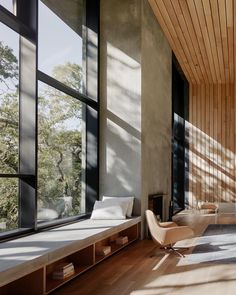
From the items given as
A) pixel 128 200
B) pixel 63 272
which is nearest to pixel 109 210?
pixel 128 200

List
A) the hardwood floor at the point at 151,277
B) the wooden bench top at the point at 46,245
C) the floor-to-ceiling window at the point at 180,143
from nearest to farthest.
A: the wooden bench top at the point at 46,245 < the hardwood floor at the point at 151,277 < the floor-to-ceiling window at the point at 180,143

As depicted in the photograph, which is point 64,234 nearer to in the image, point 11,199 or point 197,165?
point 11,199

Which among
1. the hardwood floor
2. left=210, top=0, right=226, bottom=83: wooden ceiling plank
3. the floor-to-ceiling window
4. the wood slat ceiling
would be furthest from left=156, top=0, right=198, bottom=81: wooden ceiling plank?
the hardwood floor

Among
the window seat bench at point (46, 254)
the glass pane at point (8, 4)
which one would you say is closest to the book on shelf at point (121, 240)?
the window seat bench at point (46, 254)

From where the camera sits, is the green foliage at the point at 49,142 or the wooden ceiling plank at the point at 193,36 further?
the wooden ceiling plank at the point at 193,36

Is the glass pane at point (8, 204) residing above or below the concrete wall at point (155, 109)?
below

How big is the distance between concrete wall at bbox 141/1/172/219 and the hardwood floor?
6.82 feet

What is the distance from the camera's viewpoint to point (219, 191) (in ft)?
49.0

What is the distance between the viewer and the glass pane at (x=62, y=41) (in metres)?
6.49

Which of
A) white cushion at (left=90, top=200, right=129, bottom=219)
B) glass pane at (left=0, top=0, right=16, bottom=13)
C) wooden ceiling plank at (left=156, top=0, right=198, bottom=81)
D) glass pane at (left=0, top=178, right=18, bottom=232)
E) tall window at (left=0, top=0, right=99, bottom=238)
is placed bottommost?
white cushion at (left=90, top=200, right=129, bottom=219)

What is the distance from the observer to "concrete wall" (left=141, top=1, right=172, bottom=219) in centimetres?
841

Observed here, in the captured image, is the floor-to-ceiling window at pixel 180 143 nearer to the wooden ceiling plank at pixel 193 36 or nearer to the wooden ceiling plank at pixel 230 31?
the wooden ceiling plank at pixel 193 36

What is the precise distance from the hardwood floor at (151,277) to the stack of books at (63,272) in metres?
0.11

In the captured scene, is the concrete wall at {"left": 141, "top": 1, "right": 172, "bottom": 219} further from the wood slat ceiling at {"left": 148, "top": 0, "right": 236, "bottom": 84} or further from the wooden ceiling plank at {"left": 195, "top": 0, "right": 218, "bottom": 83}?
the wooden ceiling plank at {"left": 195, "top": 0, "right": 218, "bottom": 83}
